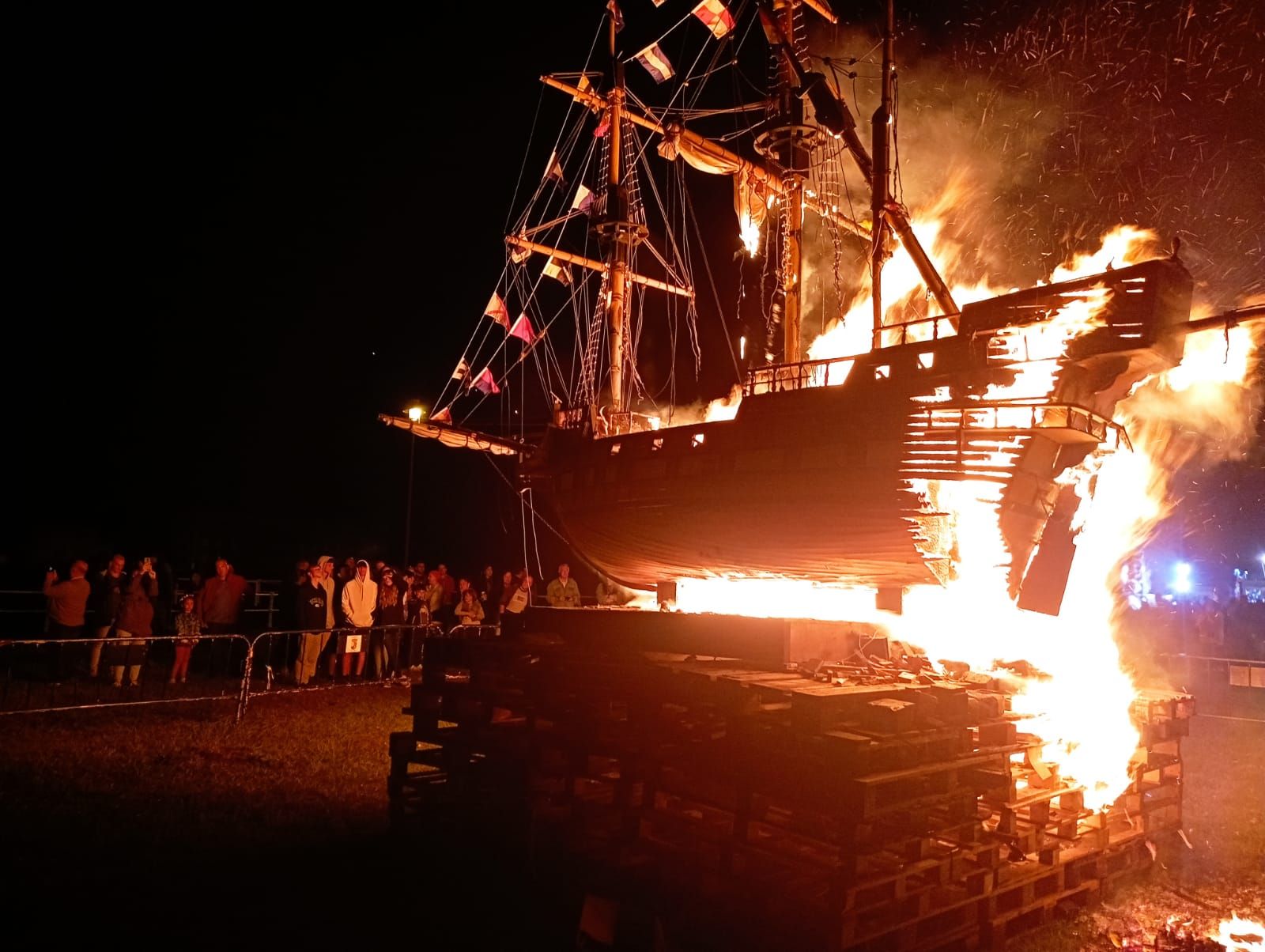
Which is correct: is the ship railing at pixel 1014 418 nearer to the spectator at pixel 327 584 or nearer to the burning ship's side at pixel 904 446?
the burning ship's side at pixel 904 446

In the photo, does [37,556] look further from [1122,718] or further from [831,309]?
[1122,718]

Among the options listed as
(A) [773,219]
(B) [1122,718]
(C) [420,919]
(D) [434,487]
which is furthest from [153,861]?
(D) [434,487]

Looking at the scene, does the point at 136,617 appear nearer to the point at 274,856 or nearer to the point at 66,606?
the point at 66,606

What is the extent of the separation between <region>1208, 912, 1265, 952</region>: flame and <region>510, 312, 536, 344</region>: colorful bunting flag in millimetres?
15685

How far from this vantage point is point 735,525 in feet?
29.3

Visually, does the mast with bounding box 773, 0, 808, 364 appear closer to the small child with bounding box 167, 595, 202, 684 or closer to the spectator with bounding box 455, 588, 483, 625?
the spectator with bounding box 455, 588, 483, 625

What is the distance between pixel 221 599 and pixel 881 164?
12.7m

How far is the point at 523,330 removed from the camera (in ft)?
62.4

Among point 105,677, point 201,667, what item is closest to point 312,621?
point 105,677

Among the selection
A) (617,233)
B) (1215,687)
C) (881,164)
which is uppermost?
(617,233)

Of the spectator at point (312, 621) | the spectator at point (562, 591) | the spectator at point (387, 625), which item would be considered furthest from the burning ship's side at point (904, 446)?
the spectator at point (387, 625)

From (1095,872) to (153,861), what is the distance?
700 cm

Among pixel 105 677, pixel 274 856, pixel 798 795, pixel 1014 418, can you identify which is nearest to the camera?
pixel 798 795

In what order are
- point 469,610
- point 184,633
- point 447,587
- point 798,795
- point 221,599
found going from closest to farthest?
point 798,795 < point 184,633 < point 221,599 < point 469,610 < point 447,587
